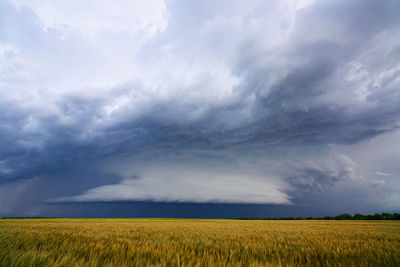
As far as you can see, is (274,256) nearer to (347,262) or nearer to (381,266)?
(347,262)

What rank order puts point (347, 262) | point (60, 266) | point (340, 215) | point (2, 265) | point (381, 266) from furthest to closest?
point (340, 215)
point (347, 262)
point (381, 266)
point (60, 266)
point (2, 265)

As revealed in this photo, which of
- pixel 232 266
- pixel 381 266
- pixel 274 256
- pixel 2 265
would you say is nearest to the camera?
pixel 2 265

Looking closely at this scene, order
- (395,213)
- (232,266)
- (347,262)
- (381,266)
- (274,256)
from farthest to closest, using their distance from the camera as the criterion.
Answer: (395,213)
(274,256)
(347,262)
(381,266)
(232,266)

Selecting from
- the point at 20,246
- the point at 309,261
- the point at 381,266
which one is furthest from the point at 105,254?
the point at 381,266

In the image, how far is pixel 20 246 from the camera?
14.9 feet

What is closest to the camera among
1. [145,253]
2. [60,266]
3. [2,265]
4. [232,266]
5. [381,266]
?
[2,265]

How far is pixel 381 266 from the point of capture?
11.3ft

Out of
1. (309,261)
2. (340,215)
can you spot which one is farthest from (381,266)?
(340,215)

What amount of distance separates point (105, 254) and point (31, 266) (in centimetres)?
141

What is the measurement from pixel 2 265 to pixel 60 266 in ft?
2.14

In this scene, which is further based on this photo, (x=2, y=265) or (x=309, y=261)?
(x=309, y=261)

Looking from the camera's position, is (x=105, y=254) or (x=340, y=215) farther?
(x=340, y=215)

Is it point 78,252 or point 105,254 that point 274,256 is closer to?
point 105,254

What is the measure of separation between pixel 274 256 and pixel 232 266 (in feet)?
5.94
